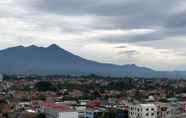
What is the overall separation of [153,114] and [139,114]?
1387mm

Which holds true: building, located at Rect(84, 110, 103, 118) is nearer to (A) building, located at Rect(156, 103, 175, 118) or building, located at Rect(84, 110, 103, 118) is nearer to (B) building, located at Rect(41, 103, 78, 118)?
(B) building, located at Rect(41, 103, 78, 118)

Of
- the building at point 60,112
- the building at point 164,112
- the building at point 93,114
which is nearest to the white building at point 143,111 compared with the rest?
the building at point 164,112

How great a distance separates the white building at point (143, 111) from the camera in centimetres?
3888

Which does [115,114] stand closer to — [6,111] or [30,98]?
[6,111]

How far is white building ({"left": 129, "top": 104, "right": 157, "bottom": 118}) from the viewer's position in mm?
38875

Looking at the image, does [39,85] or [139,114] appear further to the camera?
[39,85]

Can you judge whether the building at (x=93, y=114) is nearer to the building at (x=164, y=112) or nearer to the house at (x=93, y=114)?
the house at (x=93, y=114)

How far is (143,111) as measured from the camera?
38.9 m

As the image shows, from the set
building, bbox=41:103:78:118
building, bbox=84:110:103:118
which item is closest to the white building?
building, bbox=84:110:103:118

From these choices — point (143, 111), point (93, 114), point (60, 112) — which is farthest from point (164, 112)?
point (60, 112)

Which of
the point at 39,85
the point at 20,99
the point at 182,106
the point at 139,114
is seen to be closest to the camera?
the point at 139,114

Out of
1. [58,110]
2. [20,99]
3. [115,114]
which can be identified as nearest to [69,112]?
[58,110]

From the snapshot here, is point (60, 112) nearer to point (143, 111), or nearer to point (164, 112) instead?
point (143, 111)

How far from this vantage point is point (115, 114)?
38969 millimetres
